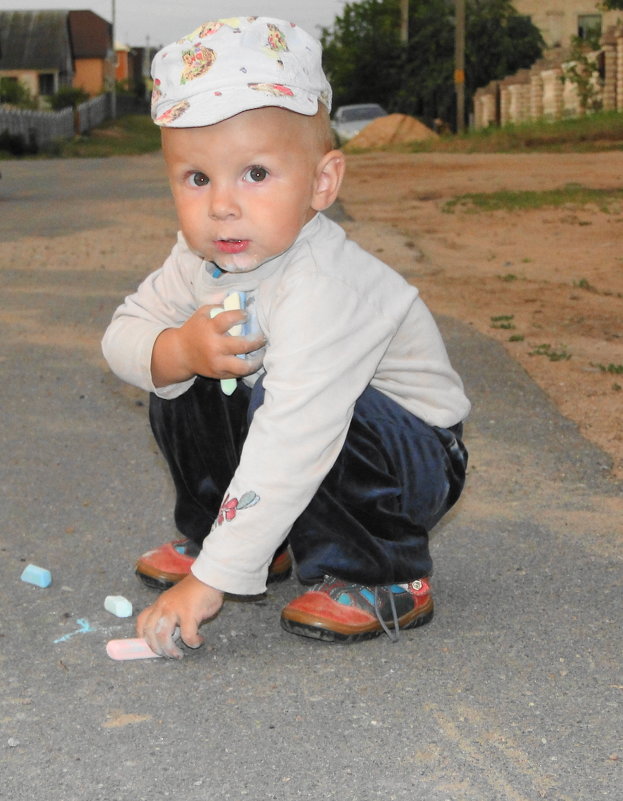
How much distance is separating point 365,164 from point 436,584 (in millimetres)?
15623

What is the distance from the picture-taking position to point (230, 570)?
2352mm

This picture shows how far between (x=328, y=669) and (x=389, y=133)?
25.6 meters

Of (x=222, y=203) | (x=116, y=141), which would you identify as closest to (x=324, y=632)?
(x=222, y=203)

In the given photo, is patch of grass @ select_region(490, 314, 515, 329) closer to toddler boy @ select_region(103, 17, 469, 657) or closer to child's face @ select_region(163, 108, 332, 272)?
toddler boy @ select_region(103, 17, 469, 657)

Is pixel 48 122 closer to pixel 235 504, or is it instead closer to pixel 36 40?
pixel 36 40

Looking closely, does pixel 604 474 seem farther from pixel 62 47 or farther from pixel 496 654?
pixel 62 47

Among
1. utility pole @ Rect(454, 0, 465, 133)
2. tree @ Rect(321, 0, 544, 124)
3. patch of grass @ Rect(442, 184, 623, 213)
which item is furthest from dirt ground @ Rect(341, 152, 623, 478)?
tree @ Rect(321, 0, 544, 124)

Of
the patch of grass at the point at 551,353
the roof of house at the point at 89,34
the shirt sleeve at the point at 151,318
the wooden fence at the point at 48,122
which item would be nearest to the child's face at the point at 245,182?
the shirt sleeve at the point at 151,318

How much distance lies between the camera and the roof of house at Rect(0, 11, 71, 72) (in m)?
68.6

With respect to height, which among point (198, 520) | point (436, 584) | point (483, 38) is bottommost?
point (436, 584)

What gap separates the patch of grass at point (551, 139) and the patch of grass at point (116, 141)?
33.6ft

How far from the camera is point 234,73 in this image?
2318mm

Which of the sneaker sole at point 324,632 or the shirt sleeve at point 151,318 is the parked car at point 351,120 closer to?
the shirt sleeve at point 151,318

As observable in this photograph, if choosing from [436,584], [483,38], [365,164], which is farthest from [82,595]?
[483,38]
